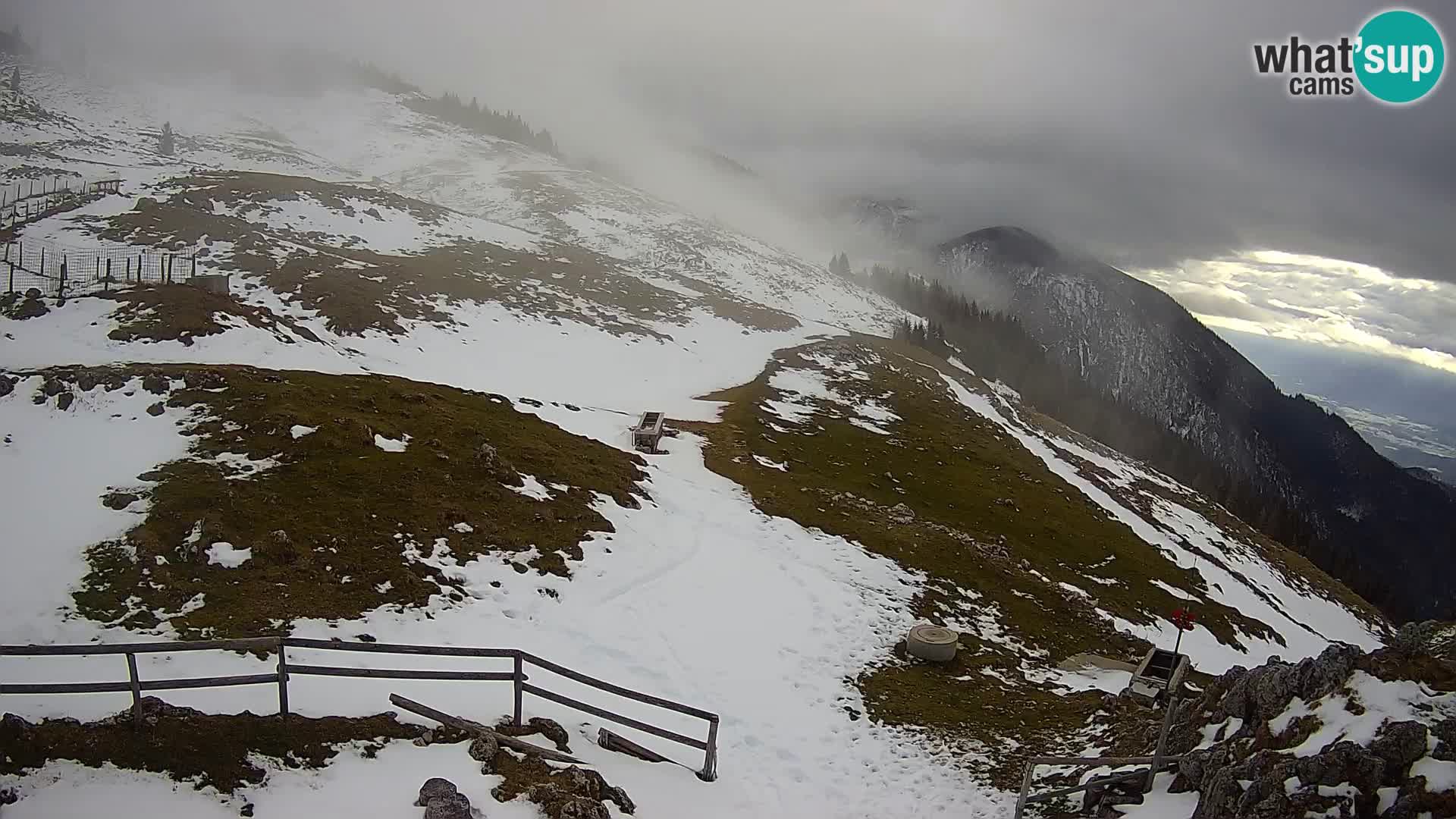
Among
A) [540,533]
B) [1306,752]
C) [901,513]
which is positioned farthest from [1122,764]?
[901,513]

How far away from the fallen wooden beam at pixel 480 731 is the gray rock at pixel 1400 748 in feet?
40.1

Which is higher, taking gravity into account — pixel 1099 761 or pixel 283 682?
pixel 283 682

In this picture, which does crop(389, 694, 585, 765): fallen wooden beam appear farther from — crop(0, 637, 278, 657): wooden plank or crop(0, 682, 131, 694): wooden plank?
crop(0, 682, 131, 694): wooden plank

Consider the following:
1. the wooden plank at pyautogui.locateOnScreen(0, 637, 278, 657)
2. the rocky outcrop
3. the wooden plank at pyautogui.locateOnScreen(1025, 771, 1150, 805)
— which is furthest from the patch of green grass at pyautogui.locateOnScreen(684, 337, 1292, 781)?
the wooden plank at pyautogui.locateOnScreen(0, 637, 278, 657)

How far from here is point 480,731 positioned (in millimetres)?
12820

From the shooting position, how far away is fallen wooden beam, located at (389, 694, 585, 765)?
12.8 m

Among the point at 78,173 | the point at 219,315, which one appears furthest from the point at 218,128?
the point at 219,315

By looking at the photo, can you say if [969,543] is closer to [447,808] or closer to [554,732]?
[554,732]

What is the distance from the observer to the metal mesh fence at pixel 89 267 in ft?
135

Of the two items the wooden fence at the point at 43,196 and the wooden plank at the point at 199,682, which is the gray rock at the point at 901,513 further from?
the wooden fence at the point at 43,196

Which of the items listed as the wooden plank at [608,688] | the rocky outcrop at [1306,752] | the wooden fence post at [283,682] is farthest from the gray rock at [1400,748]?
the wooden fence post at [283,682]

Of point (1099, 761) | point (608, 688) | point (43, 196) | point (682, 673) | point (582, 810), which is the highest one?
point (43, 196)

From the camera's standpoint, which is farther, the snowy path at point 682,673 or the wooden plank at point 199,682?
the snowy path at point 682,673

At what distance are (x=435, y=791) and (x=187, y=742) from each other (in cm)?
392
